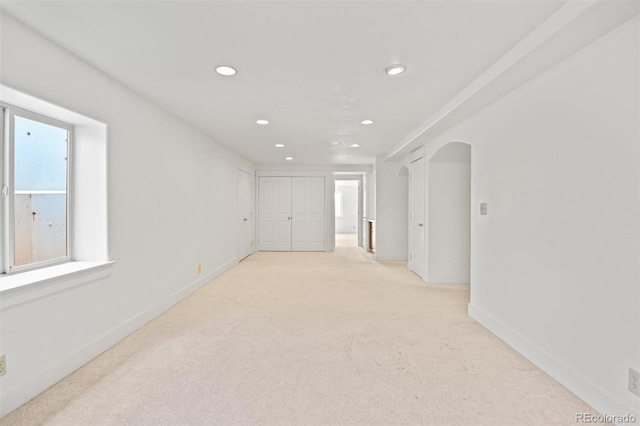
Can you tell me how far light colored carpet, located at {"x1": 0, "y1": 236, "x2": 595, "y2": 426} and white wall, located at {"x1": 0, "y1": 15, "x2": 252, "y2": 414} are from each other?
0.68 ft

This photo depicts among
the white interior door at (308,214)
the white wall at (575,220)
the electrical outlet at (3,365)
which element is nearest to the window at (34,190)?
the electrical outlet at (3,365)

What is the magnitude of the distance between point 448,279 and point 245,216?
4496mm

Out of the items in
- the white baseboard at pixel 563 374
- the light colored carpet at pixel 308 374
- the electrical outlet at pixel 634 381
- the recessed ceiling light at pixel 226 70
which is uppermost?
the recessed ceiling light at pixel 226 70

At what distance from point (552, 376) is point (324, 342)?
167 centimetres

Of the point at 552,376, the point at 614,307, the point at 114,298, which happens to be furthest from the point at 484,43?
the point at 114,298

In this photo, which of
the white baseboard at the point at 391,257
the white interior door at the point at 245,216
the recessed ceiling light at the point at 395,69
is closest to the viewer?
the recessed ceiling light at the point at 395,69

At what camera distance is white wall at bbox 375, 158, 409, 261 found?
675 centimetres

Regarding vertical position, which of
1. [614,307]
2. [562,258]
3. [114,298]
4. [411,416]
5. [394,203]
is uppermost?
[394,203]

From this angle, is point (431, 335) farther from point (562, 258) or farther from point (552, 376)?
point (562, 258)

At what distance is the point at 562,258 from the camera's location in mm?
2096

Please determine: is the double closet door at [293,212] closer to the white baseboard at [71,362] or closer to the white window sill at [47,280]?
the white baseboard at [71,362]

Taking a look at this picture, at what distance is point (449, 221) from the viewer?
4770mm

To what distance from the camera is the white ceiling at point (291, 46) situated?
1700mm

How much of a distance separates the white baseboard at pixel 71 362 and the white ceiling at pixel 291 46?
2146 millimetres
